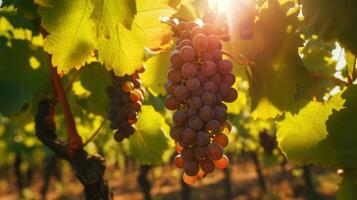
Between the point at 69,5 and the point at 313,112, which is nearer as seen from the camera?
the point at 69,5

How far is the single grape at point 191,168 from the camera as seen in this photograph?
1670mm

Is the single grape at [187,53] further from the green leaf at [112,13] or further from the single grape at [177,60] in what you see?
the green leaf at [112,13]

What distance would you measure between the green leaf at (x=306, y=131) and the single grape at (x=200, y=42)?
69cm

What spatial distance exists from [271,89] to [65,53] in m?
0.92

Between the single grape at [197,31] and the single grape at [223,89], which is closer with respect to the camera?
the single grape at [223,89]

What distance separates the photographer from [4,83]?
366 centimetres

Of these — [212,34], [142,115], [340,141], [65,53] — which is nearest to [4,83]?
[142,115]

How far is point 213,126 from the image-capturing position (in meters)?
1.71

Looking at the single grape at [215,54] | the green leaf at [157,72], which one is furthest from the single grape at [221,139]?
the green leaf at [157,72]

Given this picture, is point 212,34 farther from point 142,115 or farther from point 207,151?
point 142,115

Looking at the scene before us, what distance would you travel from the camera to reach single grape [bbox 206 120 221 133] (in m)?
1.71

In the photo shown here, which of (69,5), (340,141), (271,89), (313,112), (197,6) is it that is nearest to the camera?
(340,141)

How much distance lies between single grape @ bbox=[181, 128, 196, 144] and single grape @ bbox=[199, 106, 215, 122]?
0.22 feet

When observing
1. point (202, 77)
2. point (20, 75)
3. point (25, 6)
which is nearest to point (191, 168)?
point (202, 77)
